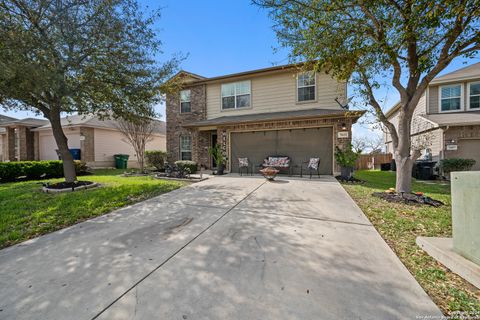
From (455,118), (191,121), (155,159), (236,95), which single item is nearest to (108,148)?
(155,159)

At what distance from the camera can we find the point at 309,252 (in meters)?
2.74

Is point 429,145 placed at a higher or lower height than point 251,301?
higher

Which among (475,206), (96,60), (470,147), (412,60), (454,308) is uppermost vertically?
(96,60)

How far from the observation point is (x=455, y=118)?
10719 mm

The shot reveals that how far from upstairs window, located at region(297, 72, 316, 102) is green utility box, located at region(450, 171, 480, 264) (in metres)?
9.00

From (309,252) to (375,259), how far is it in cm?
80

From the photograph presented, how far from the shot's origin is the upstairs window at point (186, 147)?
13.4m

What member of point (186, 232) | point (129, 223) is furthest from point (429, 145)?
point (129, 223)

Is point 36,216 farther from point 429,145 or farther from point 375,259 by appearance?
A: point 429,145

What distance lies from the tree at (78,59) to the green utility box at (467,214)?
8157 millimetres

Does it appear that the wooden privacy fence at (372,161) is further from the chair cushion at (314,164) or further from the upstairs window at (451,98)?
the chair cushion at (314,164)

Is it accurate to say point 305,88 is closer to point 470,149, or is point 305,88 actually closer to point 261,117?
point 261,117

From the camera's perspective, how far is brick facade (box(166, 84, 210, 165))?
513 inches

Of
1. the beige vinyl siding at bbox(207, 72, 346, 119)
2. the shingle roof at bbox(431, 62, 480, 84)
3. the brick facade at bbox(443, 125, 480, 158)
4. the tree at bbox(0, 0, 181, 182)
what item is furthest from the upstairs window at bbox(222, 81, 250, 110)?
the shingle roof at bbox(431, 62, 480, 84)
